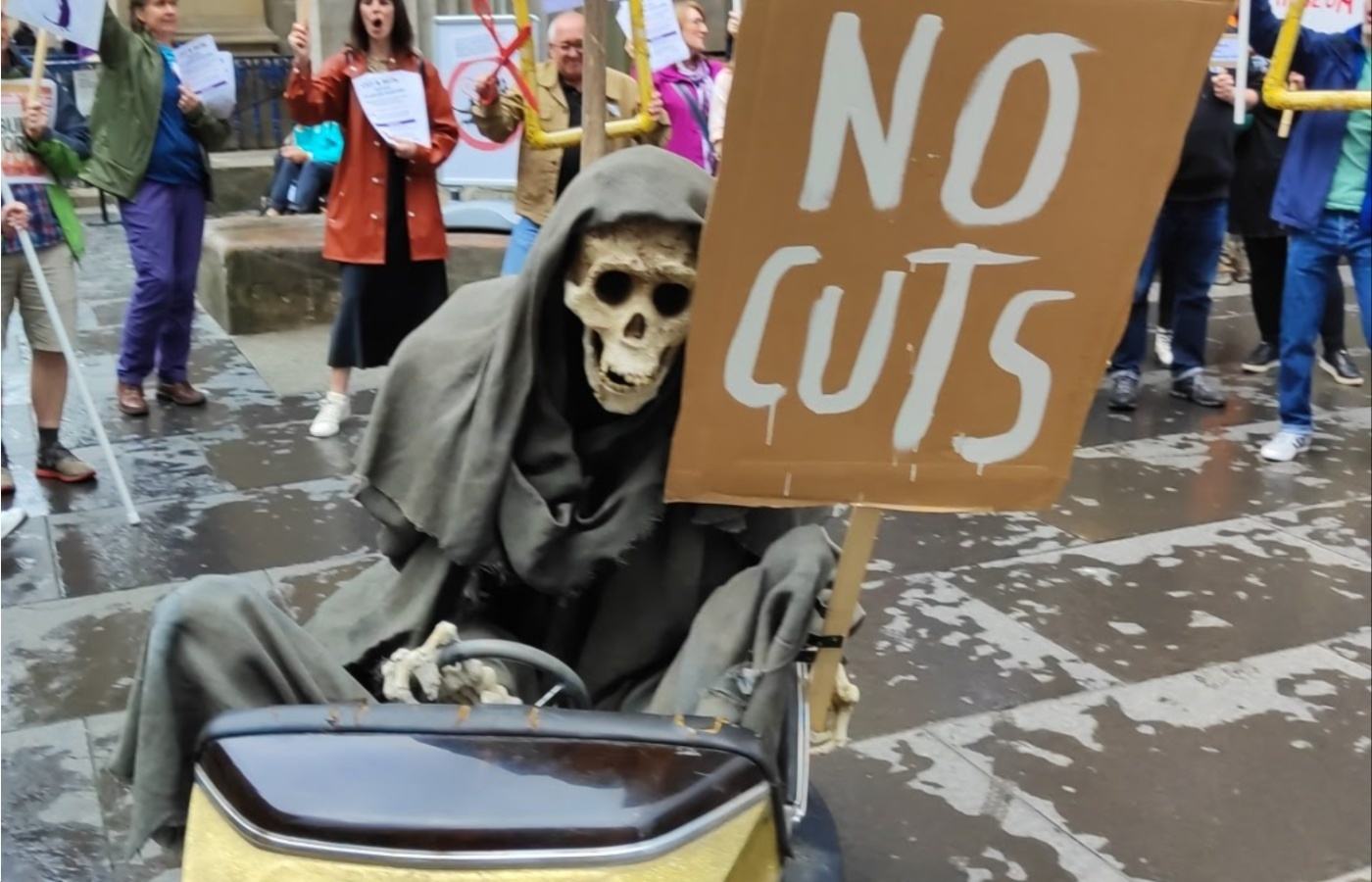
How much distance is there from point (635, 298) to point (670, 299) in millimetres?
59

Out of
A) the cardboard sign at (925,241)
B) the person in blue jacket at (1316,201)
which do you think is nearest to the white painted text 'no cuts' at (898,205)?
the cardboard sign at (925,241)

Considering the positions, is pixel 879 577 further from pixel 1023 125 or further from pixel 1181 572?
pixel 1023 125

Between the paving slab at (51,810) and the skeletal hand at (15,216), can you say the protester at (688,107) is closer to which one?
the skeletal hand at (15,216)

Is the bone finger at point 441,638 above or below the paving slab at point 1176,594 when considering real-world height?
above

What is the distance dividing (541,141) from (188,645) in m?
2.40

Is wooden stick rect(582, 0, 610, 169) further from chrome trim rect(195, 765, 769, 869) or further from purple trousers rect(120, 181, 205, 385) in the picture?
purple trousers rect(120, 181, 205, 385)

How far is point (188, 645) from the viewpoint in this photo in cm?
161

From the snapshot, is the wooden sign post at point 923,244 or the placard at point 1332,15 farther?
the placard at point 1332,15

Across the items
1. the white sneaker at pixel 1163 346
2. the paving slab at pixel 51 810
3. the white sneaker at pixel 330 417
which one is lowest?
the paving slab at pixel 51 810

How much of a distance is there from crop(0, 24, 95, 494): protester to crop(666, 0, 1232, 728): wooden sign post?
11.9ft

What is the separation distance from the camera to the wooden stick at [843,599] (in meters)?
1.85

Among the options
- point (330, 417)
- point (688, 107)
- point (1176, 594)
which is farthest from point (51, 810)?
point (688, 107)

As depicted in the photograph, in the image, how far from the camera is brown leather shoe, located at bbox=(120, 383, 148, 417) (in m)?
6.01

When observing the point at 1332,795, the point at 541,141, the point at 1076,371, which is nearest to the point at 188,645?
the point at 1076,371
